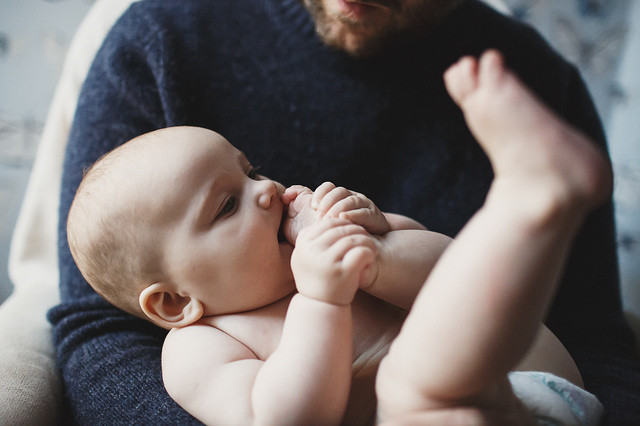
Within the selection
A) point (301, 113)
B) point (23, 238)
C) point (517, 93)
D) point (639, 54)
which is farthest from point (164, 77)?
point (639, 54)

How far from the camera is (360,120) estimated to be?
1.11 metres

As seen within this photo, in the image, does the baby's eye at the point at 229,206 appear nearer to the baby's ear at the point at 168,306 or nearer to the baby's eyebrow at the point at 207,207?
the baby's eyebrow at the point at 207,207

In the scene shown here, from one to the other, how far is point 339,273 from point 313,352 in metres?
0.09

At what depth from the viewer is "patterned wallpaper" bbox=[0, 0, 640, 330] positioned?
1506 mm

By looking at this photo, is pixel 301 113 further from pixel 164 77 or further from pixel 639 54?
pixel 639 54

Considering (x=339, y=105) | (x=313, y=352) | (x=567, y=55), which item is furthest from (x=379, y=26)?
(x=567, y=55)

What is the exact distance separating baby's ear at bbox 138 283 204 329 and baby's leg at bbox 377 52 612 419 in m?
0.38

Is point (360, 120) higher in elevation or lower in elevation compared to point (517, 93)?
lower

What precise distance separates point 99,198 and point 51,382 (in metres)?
0.36

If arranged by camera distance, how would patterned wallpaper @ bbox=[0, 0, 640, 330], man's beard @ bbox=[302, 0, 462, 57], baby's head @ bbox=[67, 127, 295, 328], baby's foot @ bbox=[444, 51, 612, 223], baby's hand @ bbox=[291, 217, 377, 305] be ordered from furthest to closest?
1. patterned wallpaper @ bbox=[0, 0, 640, 330]
2. man's beard @ bbox=[302, 0, 462, 57]
3. baby's head @ bbox=[67, 127, 295, 328]
4. baby's hand @ bbox=[291, 217, 377, 305]
5. baby's foot @ bbox=[444, 51, 612, 223]

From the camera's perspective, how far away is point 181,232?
679 millimetres

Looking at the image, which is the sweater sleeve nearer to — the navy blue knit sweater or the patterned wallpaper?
the navy blue knit sweater

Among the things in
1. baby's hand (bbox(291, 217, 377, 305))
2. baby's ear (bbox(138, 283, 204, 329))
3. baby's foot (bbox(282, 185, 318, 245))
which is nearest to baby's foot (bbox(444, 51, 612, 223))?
baby's hand (bbox(291, 217, 377, 305))

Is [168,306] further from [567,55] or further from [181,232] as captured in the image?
[567,55]
